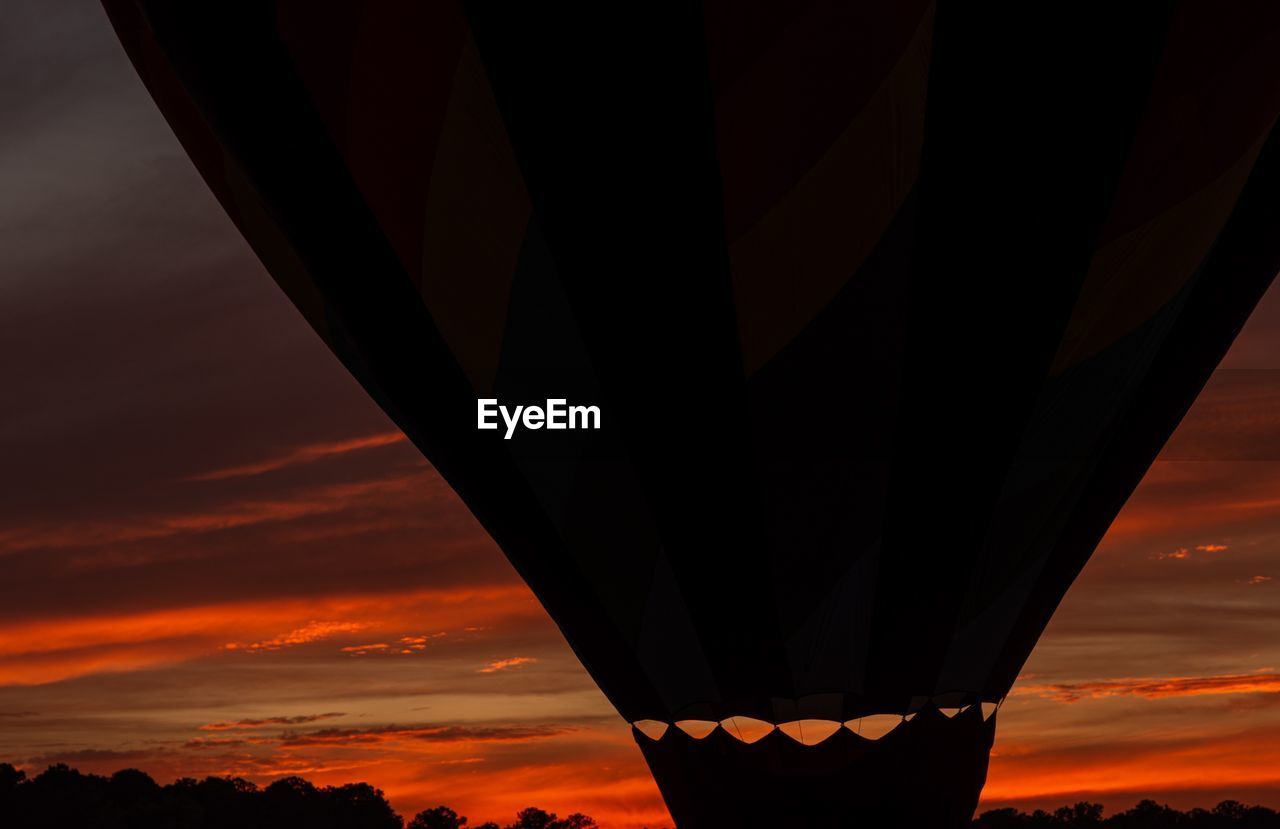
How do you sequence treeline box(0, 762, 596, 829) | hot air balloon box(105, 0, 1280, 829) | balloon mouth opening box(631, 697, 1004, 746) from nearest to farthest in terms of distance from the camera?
hot air balloon box(105, 0, 1280, 829)
balloon mouth opening box(631, 697, 1004, 746)
treeline box(0, 762, 596, 829)

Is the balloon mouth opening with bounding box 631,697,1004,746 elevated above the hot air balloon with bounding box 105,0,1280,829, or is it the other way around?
the hot air balloon with bounding box 105,0,1280,829

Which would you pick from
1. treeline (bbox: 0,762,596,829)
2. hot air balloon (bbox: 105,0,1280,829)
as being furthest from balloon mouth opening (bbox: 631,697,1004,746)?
treeline (bbox: 0,762,596,829)

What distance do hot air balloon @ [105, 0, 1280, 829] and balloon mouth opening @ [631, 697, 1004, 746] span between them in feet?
0.05

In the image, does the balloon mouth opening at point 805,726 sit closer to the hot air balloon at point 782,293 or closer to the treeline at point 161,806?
the hot air balloon at point 782,293

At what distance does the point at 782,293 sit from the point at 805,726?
8.48ft

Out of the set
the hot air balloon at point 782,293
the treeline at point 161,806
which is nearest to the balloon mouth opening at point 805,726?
the hot air balloon at point 782,293

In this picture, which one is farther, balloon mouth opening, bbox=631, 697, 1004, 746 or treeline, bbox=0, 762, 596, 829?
treeline, bbox=0, 762, 596, 829

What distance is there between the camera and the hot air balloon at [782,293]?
850 centimetres

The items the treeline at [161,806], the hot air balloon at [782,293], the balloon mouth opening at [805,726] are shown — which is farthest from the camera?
the treeline at [161,806]

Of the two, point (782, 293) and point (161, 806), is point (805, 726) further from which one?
point (161, 806)

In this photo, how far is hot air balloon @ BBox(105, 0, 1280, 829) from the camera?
8.50 meters

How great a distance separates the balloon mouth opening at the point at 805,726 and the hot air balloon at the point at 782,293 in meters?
0.02

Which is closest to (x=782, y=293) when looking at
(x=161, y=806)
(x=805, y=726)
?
(x=805, y=726)

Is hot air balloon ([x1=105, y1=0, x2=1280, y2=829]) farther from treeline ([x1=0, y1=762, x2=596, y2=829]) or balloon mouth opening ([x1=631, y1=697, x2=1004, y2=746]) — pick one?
treeline ([x1=0, y1=762, x2=596, y2=829])
